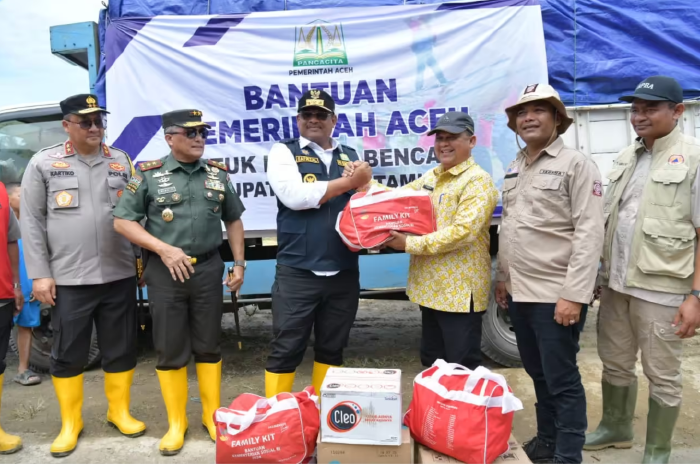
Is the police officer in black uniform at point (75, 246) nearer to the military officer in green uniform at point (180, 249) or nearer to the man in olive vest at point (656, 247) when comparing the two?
the military officer in green uniform at point (180, 249)

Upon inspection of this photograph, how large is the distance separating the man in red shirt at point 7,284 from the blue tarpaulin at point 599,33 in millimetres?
1603

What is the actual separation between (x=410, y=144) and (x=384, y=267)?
3.21 ft

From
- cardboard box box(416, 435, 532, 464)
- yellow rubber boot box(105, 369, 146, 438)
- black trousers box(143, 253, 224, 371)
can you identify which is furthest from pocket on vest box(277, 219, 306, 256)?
yellow rubber boot box(105, 369, 146, 438)

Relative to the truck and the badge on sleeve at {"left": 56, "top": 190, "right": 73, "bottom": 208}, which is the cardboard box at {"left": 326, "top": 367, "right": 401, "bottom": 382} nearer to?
the truck

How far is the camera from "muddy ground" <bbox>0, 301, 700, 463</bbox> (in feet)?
9.52

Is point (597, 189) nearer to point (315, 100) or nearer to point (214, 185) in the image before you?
point (315, 100)

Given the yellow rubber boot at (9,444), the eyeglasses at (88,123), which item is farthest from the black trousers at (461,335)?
the yellow rubber boot at (9,444)

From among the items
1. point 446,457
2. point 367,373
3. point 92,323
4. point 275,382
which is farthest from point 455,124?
point 92,323

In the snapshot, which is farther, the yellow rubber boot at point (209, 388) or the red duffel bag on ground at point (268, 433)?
the yellow rubber boot at point (209, 388)

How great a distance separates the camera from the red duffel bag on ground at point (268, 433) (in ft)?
7.32

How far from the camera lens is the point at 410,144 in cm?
383

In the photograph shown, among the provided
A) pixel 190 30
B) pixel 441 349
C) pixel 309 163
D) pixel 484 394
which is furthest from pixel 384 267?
pixel 190 30

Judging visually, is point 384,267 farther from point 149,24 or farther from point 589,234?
point 149,24

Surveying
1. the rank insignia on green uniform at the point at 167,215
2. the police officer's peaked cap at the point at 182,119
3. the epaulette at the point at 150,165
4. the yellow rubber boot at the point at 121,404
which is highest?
the police officer's peaked cap at the point at 182,119
